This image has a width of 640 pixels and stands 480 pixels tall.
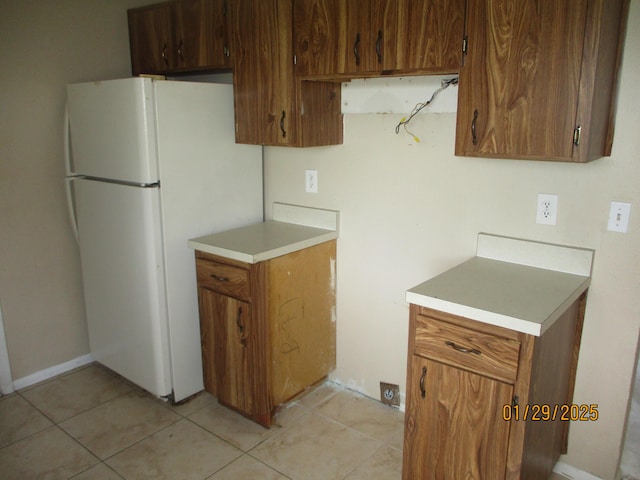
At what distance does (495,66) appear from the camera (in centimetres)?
169

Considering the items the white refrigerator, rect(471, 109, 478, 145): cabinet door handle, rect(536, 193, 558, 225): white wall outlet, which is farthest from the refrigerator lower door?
rect(536, 193, 558, 225): white wall outlet

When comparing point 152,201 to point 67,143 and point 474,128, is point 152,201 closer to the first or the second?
point 67,143

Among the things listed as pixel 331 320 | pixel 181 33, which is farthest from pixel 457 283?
pixel 181 33

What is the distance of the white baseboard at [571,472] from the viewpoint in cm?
204

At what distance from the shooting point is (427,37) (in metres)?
1.81

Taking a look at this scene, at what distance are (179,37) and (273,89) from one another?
730mm

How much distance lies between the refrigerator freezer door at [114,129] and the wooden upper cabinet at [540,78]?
1.32m

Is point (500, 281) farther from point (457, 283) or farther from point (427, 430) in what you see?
point (427, 430)

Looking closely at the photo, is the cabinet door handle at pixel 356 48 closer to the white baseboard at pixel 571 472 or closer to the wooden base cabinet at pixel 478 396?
the wooden base cabinet at pixel 478 396

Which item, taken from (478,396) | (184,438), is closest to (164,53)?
(184,438)

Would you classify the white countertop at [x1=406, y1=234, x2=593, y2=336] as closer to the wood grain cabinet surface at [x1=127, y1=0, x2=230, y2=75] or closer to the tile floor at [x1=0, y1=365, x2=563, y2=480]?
the tile floor at [x1=0, y1=365, x2=563, y2=480]

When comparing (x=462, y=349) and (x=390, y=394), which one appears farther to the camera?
(x=390, y=394)

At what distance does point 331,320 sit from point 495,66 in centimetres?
151

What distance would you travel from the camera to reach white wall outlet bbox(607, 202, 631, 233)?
1.78 metres
